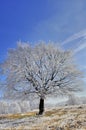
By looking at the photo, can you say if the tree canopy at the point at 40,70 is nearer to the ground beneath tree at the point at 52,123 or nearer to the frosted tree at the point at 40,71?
the frosted tree at the point at 40,71

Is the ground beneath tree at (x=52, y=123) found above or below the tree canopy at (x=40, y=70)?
below

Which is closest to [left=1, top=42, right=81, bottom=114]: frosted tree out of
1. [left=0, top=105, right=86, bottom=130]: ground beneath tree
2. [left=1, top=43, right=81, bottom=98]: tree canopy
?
[left=1, top=43, right=81, bottom=98]: tree canopy

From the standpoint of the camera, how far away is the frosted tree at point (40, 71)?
41.5 meters

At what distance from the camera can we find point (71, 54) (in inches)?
1811

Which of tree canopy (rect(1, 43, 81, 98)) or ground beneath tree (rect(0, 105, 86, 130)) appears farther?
tree canopy (rect(1, 43, 81, 98))

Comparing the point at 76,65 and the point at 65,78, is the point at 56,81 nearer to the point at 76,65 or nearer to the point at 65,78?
the point at 65,78

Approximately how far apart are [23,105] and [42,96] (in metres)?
146

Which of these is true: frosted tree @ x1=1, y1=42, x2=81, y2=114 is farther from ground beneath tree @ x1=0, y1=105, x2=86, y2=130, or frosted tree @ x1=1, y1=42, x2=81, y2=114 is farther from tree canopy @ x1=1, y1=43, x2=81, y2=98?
ground beneath tree @ x1=0, y1=105, x2=86, y2=130

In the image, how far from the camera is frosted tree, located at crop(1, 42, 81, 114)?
41469 mm

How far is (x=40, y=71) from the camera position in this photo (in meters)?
43.0

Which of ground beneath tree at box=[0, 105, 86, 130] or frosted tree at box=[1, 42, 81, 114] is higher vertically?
frosted tree at box=[1, 42, 81, 114]

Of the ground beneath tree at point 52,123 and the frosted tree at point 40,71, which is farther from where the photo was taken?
the frosted tree at point 40,71

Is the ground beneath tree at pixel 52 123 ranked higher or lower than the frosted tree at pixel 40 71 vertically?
lower

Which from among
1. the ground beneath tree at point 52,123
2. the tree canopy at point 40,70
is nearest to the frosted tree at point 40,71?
the tree canopy at point 40,70
